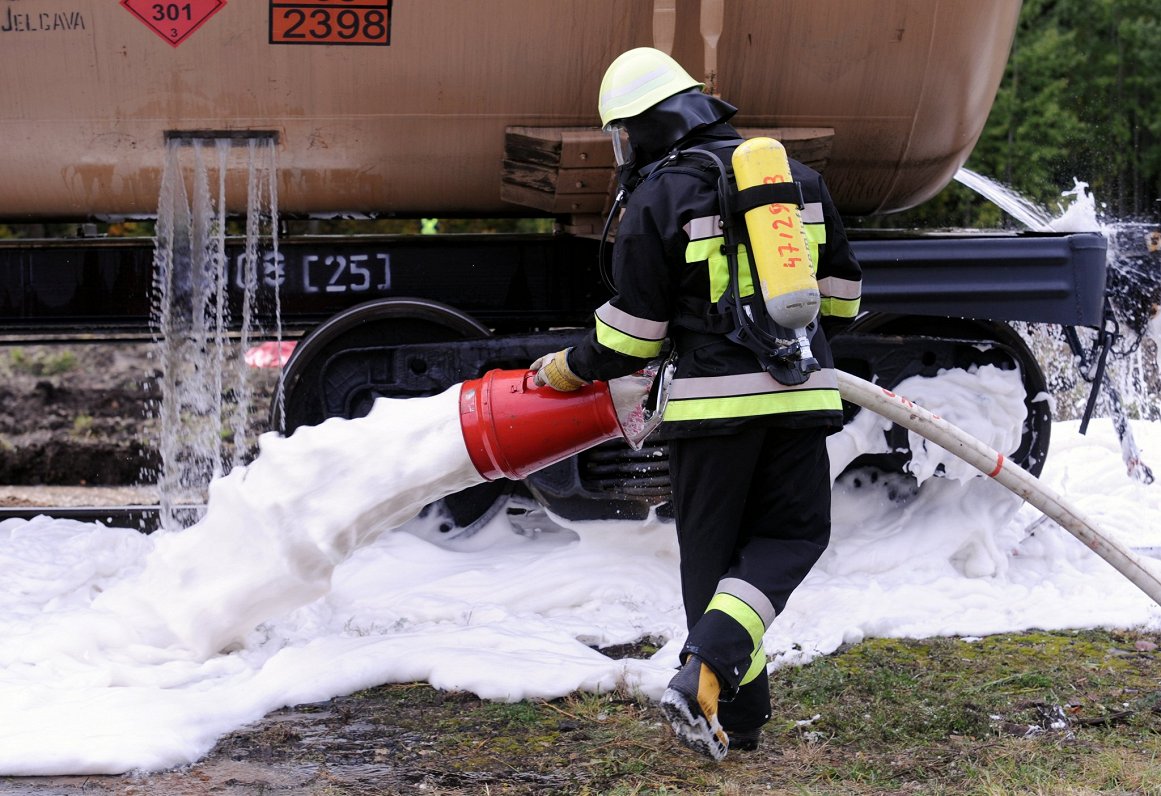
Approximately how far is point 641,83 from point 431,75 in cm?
148

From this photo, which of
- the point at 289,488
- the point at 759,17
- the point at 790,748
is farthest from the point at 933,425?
the point at 289,488

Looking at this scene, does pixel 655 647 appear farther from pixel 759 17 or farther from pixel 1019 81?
pixel 1019 81

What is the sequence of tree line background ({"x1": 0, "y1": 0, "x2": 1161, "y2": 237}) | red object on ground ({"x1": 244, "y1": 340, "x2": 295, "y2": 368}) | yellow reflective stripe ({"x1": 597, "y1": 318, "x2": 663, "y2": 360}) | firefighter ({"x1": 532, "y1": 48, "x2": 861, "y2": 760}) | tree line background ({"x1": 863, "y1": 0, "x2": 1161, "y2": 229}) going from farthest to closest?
tree line background ({"x1": 863, "y1": 0, "x2": 1161, "y2": 229})
tree line background ({"x1": 0, "y1": 0, "x2": 1161, "y2": 237})
red object on ground ({"x1": 244, "y1": 340, "x2": 295, "y2": 368})
yellow reflective stripe ({"x1": 597, "y1": 318, "x2": 663, "y2": 360})
firefighter ({"x1": 532, "y1": 48, "x2": 861, "y2": 760})

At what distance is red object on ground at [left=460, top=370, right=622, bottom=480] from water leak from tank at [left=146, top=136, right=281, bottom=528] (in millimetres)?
1496

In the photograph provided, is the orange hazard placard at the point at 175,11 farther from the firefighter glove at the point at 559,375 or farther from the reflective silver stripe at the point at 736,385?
the reflective silver stripe at the point at 736,385

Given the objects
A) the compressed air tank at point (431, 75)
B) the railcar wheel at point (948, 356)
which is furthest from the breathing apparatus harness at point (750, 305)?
the railcar wheel at point (948, 356)

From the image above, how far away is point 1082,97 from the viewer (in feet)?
59.9

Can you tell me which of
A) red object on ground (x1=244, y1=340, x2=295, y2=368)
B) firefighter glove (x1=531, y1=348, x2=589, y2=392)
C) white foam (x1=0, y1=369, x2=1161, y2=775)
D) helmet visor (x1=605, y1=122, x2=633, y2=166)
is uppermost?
helmet visor (x1=605, y1=122, x2=633, y2=166)

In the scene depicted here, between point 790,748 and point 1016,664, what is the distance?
1.02 m

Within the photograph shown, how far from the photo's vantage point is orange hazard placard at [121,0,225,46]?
4.21 m

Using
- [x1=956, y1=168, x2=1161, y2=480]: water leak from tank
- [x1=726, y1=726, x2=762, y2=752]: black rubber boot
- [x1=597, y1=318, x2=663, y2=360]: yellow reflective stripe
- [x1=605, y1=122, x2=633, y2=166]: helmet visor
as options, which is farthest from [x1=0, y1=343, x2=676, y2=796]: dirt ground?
[x1=956, y1=168, x2=1161, y2=480]: water leak from tank

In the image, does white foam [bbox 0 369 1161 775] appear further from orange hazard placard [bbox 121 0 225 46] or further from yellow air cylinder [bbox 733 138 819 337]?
orange hazard placard [bbox 121 0 225 46]

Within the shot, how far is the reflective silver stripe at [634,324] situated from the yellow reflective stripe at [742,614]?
2.16 ft

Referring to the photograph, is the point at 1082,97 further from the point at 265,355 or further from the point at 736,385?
the point at 736,385
